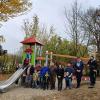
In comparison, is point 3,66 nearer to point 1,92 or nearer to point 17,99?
point 1,92

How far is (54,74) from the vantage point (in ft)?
81.0

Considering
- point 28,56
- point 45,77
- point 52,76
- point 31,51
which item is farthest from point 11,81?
point 31,51

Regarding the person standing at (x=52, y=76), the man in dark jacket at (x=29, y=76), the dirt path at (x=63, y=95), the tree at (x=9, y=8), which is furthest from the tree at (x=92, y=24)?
the dirt path at (x=63, y=95)

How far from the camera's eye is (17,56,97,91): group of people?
23.2 m

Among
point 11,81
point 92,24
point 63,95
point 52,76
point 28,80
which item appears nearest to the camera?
point 63,95

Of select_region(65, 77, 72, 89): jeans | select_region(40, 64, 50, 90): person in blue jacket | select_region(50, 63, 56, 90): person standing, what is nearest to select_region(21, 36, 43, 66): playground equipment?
select_region(40, 64, 50, 90): person in blue jacket

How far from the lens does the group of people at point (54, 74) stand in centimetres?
2317

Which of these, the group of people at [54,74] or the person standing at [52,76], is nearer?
the group of people at [54,74]

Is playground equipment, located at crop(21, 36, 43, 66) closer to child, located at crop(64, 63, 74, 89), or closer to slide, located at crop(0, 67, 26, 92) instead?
slide, located at crop(0, 67, 26, 92)

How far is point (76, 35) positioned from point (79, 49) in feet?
7.18

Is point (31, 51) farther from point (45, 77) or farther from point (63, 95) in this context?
point (63, 95)

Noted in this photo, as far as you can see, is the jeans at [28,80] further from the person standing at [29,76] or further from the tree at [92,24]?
the tree at [92,24]

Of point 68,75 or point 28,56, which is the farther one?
point 28,56

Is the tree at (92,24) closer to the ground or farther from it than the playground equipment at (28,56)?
farther from it
